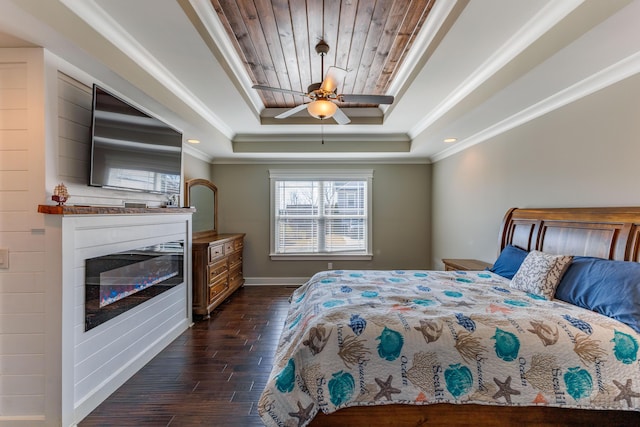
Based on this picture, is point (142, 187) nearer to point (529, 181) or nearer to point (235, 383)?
point (235, 383)

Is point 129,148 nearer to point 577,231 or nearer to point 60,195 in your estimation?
point 60,195

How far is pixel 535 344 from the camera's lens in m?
1.58

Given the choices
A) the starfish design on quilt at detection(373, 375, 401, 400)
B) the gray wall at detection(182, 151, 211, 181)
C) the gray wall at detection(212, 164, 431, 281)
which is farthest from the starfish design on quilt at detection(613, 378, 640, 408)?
the gray wall at detection(182, 151, 211, 181)

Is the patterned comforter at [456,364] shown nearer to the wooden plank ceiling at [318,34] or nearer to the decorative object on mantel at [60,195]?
the decorative object on mantel at [60,195]

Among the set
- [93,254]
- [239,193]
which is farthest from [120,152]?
[239,193]

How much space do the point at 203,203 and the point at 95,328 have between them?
2.96 m

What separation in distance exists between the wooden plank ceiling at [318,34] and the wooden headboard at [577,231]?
2.01 meters

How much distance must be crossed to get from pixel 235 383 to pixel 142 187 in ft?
6.45

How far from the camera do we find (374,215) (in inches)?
215

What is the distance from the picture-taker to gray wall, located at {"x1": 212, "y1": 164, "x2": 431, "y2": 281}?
5426mm

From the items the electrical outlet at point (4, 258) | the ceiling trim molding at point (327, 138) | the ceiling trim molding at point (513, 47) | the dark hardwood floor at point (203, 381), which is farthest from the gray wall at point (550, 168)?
the electrical outlet at point (4, 258)

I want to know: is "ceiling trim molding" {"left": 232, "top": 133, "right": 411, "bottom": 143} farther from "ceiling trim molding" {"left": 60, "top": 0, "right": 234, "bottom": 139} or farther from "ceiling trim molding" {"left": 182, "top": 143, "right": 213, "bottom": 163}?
"ceiling trim molding" {"left": 60, "top": 0, "right": 234, "bottom": 139}

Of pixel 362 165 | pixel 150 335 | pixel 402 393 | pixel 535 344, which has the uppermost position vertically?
pixel 362 165

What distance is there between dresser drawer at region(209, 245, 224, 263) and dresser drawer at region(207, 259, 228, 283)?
9 cm
